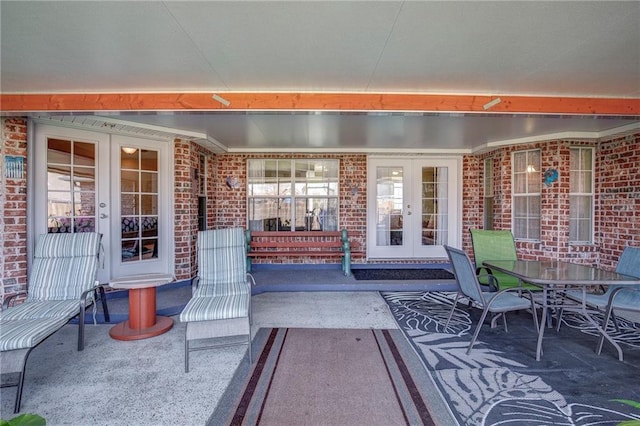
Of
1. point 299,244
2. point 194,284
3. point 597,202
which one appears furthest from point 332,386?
point 597,202

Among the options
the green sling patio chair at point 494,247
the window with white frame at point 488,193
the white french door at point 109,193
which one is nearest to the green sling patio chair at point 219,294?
the white french door at point 109,193

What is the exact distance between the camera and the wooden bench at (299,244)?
5.68 metres

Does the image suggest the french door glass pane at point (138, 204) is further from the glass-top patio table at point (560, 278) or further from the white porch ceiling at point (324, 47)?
the glass-top patio table at point (560, 278)

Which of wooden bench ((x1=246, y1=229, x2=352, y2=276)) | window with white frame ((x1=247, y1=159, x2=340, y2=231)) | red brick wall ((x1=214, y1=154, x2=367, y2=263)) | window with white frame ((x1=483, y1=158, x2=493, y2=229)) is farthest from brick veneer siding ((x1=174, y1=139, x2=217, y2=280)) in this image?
window with white frame ((x1=483, y1=158, x2=493, y2=229))

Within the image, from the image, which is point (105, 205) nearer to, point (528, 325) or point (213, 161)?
point (213, 161)

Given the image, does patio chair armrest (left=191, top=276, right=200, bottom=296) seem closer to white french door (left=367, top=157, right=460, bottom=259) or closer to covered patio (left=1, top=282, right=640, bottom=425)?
covered patio (left=1, top=282, right=640, bottom=425)

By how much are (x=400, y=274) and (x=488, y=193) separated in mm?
2620

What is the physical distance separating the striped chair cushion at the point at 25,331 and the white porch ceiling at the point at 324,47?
2148mm

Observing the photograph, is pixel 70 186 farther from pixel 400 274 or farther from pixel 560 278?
pixel 560 278

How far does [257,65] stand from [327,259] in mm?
4371

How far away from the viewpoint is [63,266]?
3.35 meters

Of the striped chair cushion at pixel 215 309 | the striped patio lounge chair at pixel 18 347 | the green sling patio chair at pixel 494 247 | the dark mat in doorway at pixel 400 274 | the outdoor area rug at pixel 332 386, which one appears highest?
the green sling patio chair at pixel 494 247

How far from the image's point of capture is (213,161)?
6.22 metres

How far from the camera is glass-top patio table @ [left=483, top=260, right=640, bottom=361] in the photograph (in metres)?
2.72
